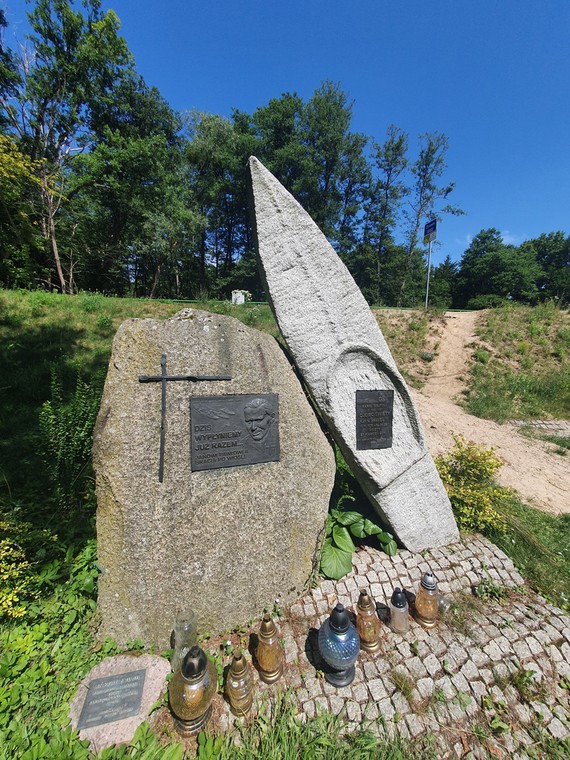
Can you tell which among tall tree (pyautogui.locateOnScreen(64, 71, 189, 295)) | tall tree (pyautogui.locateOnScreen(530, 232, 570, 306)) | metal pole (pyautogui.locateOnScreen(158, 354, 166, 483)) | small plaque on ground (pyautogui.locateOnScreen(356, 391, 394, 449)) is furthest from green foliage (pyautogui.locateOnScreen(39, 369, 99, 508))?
tall tree (pyautogui.locateOnScreen(530, 232, 570, 306))

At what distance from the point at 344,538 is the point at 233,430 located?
1731mm

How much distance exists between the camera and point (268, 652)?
2129mm

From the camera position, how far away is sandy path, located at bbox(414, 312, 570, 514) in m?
5.49

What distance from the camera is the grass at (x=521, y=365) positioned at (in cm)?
956

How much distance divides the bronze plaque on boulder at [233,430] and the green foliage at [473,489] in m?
2.65

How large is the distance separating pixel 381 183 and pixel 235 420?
32.6 metres

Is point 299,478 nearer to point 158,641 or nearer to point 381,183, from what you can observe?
point 158,641

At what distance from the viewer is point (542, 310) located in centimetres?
1346

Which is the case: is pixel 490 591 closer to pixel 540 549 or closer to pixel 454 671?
pixel 454 671

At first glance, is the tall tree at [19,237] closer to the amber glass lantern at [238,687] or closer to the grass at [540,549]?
the amber glass lantern at [238,687]

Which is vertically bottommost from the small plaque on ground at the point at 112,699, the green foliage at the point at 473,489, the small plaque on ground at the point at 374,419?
the small plaque on ground at the point at 112,699

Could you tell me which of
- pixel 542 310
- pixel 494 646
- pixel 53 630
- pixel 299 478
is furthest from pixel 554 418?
pixel 53 630

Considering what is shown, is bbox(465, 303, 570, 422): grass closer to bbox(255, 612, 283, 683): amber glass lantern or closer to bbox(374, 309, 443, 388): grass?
bbox(374, 309, 443, 388): grass

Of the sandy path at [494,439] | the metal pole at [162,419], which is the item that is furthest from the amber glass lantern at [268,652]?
the sandy path at [494,439]
